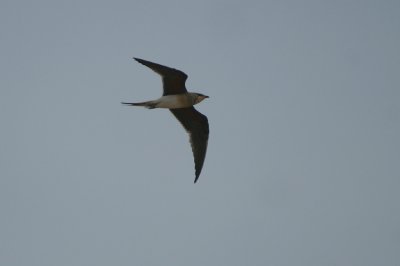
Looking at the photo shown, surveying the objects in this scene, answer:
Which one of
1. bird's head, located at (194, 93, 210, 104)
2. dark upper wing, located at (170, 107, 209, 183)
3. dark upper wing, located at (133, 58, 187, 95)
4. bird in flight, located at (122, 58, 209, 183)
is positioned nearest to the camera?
dark upper wing, located at (133, 58, 187, 95)

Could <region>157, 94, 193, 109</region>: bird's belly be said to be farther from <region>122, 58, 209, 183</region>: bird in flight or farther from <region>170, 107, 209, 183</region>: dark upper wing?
<region>170, 107, 209, 183</region>: dark upper wing

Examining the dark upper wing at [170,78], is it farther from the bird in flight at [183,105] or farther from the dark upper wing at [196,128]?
the dark upper wing at [196,128]

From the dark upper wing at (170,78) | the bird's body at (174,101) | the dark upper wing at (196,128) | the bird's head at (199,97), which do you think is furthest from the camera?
the dark upper wing at (196,128)

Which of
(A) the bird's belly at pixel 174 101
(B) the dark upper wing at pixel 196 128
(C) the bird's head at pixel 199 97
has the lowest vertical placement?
(B) the dark upper wing at pixel 196 128

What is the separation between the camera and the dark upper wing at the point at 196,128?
13.7 m

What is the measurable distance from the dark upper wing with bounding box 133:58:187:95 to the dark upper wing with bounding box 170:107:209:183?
1070 millimetres

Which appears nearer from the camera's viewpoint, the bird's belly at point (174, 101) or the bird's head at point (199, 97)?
the bird's belly at point (174, 101)

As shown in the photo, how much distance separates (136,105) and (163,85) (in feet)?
3.15

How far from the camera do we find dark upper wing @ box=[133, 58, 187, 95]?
1185 cm

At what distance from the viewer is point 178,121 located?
13828 mm

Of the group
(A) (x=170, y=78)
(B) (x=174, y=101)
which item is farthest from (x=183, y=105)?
(A) (x=170, y=78)

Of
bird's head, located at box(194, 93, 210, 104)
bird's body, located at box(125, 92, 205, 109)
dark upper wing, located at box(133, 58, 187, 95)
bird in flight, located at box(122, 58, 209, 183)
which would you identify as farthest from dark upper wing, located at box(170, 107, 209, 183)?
dark upper wing, located at box(133, 58, 187, 95)

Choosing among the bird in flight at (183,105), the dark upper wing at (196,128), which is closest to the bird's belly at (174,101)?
the bird in flight at (183,105)

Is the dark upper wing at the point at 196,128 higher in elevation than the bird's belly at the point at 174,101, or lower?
lower
